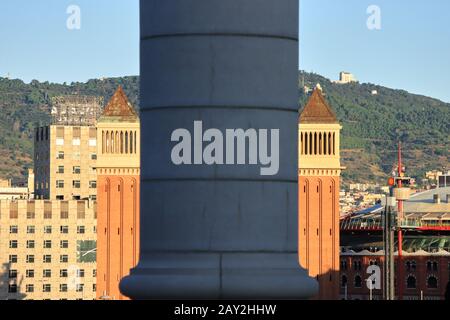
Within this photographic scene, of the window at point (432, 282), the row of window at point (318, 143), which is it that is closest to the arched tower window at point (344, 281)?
the window at point (432, 282)

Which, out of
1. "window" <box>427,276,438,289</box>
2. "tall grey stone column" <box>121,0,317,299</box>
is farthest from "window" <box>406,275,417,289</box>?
"tall grey stone column" <box>121,0,317,299</box>

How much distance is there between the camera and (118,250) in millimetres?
160625

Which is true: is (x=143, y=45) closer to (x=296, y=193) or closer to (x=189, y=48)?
(x=189, y=48)

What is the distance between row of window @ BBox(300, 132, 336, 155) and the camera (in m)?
166

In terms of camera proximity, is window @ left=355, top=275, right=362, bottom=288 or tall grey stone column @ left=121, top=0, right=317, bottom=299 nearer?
tall grey stone column @ left=121, top=0, right=317, bottom=299

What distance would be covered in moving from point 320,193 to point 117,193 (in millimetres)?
20371

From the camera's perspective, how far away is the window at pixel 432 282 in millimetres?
188325

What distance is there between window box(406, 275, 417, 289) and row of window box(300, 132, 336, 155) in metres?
28.3

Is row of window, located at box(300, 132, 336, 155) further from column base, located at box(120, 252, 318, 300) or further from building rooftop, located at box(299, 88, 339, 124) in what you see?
column base, located at box(120, 252, 318, 300)

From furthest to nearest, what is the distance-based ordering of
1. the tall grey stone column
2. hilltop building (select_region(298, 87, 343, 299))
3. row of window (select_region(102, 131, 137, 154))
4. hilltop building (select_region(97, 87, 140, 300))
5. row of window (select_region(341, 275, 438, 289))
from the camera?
1. row of window (select_region(341, 275, 438, 289))
2. row of window (select_region(102, 131, 137, 154))
3. hilltop building (select_region(298, 87, 343, 299))
4. hilltop building (select_region(97, 87, 140, 300))
5. the tall grey stone column

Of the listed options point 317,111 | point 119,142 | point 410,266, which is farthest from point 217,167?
point 410,266

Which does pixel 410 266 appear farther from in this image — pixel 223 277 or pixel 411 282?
pixel 223 277
